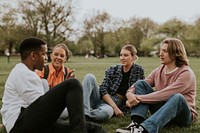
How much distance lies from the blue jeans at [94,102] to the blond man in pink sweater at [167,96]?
64 centimetres

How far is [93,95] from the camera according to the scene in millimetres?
5770

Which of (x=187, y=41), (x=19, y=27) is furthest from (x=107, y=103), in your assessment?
(x=187, y=41)

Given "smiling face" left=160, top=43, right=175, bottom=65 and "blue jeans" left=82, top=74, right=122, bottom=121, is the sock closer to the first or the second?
"blue jeans" left=82, top=74, right=122, bottom=121

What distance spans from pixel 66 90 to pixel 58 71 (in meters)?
2.39

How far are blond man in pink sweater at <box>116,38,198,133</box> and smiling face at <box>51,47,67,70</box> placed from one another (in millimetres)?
1388

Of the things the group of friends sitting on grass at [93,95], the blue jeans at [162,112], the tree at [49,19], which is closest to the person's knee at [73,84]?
the group of friends sitting on grass at [93,95]

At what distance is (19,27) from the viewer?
46.3 meters

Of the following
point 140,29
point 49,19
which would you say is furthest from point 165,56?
point 140,29

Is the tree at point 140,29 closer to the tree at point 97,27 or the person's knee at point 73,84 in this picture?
the tree at point 97,27

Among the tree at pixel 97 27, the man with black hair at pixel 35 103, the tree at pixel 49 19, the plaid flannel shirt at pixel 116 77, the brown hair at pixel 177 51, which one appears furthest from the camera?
the tree at pixel 97 27

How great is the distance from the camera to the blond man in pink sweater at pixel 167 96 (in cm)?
441

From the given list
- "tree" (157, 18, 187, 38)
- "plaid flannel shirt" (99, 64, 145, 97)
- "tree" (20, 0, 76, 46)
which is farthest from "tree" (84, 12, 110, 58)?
"plaid flannel shirt" (99, 64, 145, 97)

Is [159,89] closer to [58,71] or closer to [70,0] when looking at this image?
[58,71]

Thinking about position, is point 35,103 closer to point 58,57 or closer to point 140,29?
point 58,57
